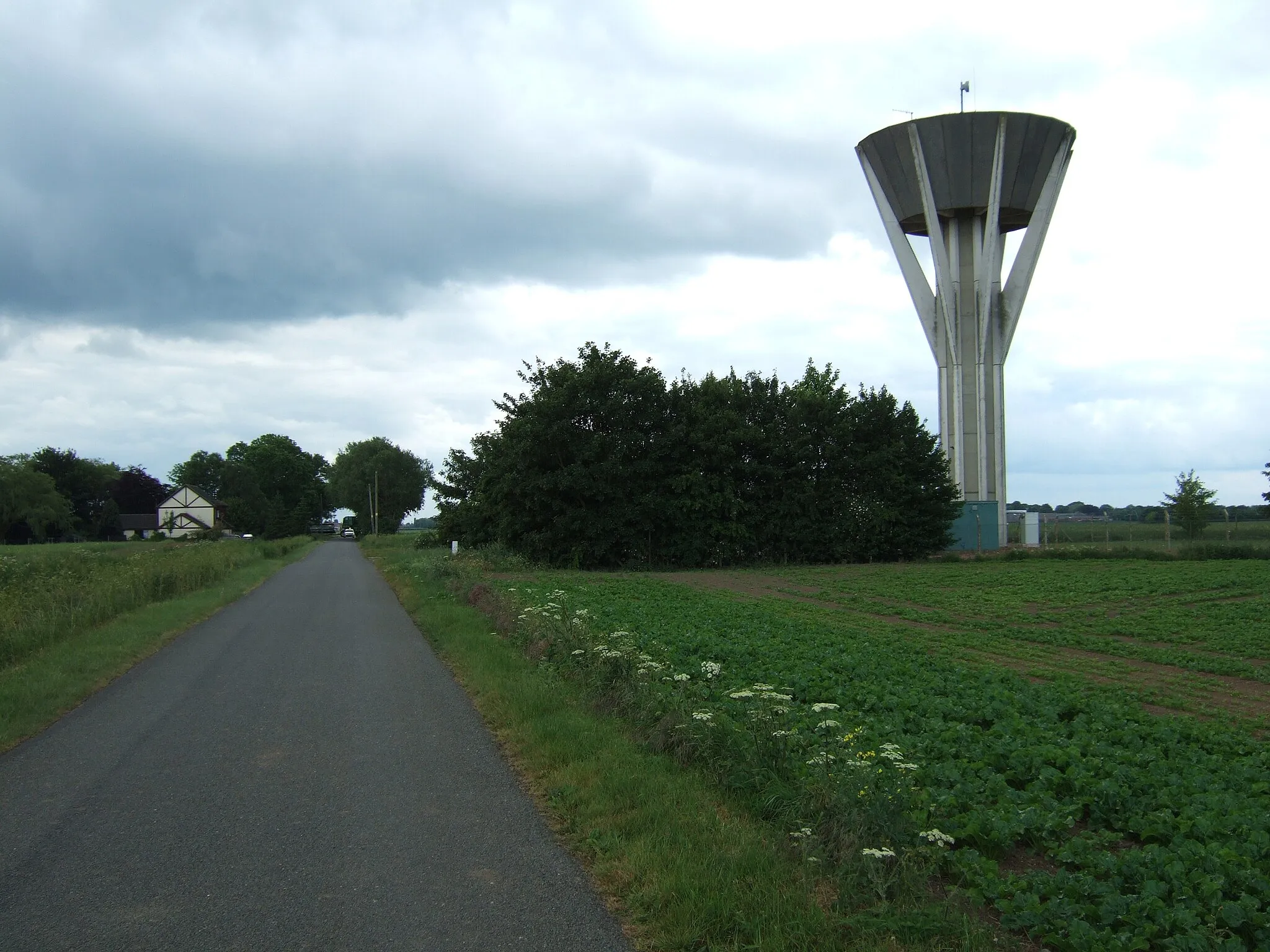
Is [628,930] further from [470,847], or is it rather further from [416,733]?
[416,733]

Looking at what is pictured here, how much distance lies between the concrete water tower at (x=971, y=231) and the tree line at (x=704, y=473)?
5.10m

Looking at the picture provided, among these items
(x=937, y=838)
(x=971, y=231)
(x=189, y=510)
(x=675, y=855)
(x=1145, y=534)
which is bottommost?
(x=675, y=855)

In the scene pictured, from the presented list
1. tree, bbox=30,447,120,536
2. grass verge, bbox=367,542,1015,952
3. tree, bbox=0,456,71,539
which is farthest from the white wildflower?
tree, bbox=30,447,120,536

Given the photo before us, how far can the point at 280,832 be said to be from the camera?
581 centimetres

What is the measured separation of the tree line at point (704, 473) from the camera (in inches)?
1462

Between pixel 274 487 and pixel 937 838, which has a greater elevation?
pixel 274 487

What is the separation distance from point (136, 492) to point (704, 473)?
104m

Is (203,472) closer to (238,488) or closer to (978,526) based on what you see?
(238,488)

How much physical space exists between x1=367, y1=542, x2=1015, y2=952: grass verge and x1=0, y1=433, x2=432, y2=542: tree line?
87.2 meters

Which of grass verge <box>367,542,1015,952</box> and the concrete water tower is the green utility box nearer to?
the concrete water tower

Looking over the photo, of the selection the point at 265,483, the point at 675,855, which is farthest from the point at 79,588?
the point at 265,483

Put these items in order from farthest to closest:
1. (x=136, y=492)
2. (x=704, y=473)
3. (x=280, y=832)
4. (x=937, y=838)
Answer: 1. (x=136, y=492)
2. (x=704, y=473)
3. (x=280, y=832)
4. (x=937, y=838)

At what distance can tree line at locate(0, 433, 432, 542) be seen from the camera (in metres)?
82.0

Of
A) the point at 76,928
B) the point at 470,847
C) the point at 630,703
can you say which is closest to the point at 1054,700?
the point at 630,703
